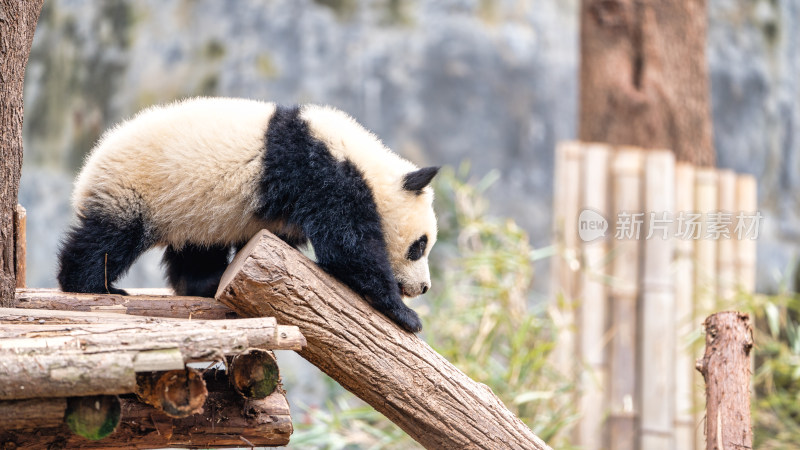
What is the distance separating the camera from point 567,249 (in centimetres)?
508

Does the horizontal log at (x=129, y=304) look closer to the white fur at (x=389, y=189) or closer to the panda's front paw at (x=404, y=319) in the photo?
the panda's front paw at (x=404, y=319)

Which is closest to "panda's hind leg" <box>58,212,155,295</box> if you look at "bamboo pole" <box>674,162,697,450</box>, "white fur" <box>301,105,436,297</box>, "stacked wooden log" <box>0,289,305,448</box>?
"stacked wooden log" <box>0,289,305,448</box>

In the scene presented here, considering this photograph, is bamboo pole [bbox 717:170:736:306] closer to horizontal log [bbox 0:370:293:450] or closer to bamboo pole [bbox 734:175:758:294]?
bamboo pole [bbox 734:175:758:294]

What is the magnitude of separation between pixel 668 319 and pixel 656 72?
6.64 ft

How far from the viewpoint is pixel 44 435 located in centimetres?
220

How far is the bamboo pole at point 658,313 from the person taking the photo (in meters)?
4.98

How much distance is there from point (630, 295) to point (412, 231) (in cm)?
257

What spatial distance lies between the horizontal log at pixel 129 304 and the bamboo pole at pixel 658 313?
332cm

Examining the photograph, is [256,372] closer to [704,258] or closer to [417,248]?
[417,248]

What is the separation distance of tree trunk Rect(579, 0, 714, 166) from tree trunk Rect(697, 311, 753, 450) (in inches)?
128

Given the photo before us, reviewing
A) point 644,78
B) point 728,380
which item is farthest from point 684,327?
point 728,380

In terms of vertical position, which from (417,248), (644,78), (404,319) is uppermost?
(644,78)

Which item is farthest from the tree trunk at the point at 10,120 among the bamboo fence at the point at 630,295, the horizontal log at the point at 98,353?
the bamboo fence at the point at 630,295

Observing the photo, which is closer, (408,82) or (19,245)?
(19,245)
